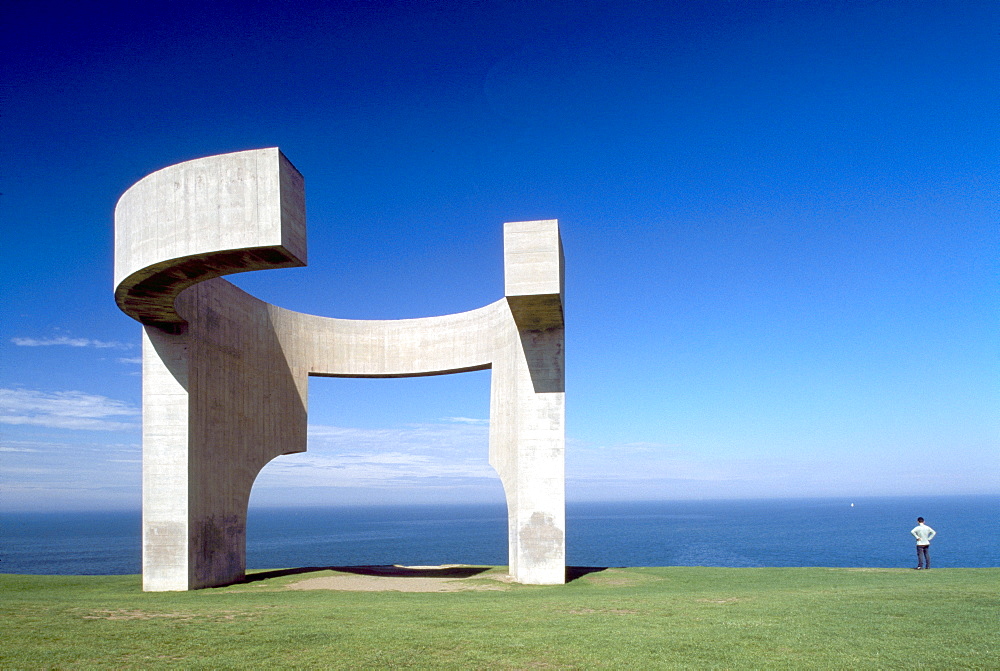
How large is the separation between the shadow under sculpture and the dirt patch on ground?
1413 mm

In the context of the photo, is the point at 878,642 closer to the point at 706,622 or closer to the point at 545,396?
the point at 706,622

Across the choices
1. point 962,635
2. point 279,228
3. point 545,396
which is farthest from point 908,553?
point 279,228

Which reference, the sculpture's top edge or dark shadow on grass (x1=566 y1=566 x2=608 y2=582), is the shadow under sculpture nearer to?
the sculpture's top edge

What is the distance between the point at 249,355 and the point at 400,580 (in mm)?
6385

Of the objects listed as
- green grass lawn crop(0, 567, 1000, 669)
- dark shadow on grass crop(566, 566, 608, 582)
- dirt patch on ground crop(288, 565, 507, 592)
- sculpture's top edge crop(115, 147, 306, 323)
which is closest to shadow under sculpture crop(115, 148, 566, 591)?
sculpture's top edge crop(115, 147, 306, 323)

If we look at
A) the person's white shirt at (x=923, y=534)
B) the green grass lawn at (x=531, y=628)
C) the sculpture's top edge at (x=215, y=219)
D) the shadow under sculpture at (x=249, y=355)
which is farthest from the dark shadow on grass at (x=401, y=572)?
the person's white shirt at (x=923, y=534)

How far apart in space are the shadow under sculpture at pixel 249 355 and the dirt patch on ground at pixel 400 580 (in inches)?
55.6

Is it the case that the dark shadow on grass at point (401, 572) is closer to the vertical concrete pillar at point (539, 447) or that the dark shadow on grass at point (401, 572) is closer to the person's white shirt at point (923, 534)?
the vertical concrete pillar at point (539, 447)

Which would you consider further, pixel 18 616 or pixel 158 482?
pixel 158 482

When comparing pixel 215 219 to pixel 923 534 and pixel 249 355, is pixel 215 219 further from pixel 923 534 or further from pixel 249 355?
pixel 923 534

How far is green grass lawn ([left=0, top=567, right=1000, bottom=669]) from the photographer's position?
279 inches

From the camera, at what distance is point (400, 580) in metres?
16.0

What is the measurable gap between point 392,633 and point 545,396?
297 inches

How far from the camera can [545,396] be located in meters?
15.2
